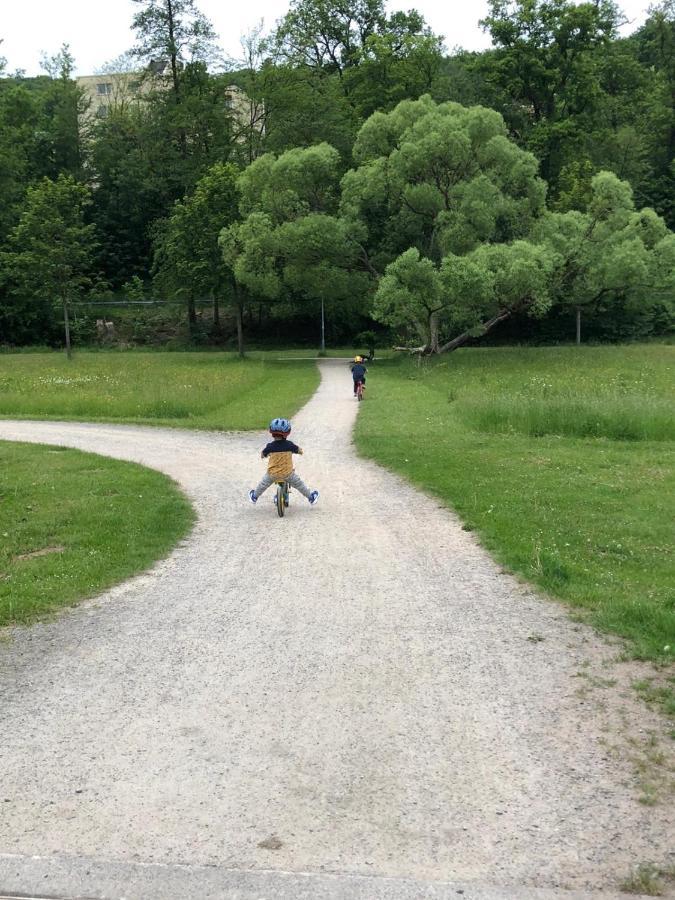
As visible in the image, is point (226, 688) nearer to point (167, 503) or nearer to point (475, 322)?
point (167, 503)

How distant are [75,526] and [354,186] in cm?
3571

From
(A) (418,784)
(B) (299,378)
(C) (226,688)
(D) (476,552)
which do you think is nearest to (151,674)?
(C) (226,688)

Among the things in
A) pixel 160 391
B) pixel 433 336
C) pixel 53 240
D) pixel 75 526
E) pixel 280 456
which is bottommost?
pixel 75 526

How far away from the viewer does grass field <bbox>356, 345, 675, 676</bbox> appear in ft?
25.0

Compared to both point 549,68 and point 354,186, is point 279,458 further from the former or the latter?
point 549,68

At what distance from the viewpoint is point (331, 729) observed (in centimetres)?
500

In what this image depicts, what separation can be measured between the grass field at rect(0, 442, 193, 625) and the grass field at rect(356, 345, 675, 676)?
4081 mm

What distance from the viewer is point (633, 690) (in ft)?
17.9

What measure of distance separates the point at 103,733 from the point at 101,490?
8.23m

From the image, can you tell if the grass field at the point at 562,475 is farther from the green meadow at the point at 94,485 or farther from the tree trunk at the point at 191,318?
the tree trunk at the point at 191,318

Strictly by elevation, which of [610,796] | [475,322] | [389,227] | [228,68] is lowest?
[610,796]

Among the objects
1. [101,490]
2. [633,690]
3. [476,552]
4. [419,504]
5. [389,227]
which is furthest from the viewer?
[389,227]

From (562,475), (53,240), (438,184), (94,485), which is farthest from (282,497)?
(53,240)

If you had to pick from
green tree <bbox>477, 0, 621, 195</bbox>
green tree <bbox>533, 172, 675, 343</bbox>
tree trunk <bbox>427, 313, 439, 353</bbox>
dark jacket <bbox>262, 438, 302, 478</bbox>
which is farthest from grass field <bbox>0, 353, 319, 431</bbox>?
green tree <bbox>477, 0, 621, 195</bbox>
